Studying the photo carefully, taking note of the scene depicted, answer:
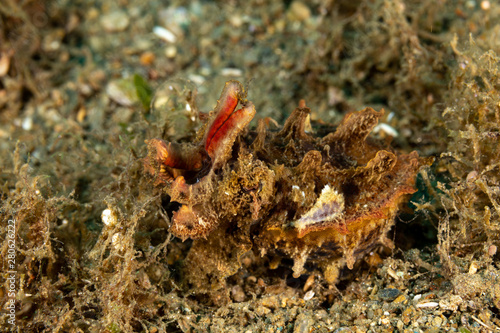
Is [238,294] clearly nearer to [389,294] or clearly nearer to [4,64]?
[389,294]

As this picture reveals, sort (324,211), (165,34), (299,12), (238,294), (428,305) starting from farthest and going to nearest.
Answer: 1. (165,34)
2. (299,12)
3. (238,294)
4. (428,305)
5. (324,211)

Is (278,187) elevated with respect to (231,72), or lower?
elevated

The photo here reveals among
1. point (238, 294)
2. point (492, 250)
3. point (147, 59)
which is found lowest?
point (238, 294)

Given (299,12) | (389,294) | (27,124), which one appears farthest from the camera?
(299,12)

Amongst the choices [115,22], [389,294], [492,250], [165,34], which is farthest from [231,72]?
[492,250]

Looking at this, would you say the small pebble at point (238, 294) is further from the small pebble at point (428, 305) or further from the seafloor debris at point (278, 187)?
the small pebble at point (428, 305)

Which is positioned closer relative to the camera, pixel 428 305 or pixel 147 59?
pixel 428 305

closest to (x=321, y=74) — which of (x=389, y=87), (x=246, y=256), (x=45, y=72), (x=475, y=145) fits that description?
(x=389, y=87)

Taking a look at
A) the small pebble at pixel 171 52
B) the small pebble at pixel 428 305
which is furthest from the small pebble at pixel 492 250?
the small pebble at pixel 171 52

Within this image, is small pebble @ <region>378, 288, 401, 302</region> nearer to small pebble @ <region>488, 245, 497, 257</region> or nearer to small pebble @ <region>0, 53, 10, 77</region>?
small pebble @ <region>488, 245, 497, 257</region>
